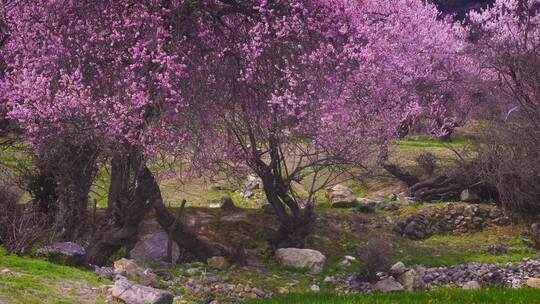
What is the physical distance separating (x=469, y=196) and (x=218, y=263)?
10.4 meters

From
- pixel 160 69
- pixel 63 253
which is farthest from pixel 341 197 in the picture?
pixel 160 69

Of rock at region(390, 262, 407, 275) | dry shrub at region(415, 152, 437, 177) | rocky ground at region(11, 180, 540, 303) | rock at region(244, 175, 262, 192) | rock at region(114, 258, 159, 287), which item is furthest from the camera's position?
rock at region(244, 175, 262, 192)

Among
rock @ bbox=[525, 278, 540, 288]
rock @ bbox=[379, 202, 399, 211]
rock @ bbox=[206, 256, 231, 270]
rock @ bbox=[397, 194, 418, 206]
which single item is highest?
rock @ bbox=[397, 194, 418, 206]

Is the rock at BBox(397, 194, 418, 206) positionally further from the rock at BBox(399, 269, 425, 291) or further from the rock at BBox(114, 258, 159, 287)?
the rock at BBox(114, 258, 159, 287)

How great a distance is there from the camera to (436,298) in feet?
28.5

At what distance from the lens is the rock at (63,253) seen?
38.5 ft

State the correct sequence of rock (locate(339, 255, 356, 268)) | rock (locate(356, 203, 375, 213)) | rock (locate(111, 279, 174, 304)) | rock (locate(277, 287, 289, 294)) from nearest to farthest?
1. rock (locate(111, 279, 174, 304))
2. rock (locate(277, 287, 289, 294))
3. rock (locate(339, 255, 356, 268))
4. rock (locate(356, 203, 375, 213))

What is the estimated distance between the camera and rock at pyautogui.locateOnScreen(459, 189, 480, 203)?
21.4 m

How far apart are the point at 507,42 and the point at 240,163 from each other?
13.0m

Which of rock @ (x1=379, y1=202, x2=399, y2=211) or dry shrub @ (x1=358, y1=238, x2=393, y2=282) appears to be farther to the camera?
rock @ (x1=379, y1=202, x2=399, y2=211)

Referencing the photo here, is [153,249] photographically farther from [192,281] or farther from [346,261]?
[346,261]

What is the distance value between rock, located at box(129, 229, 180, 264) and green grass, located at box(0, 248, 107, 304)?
5.61 metres

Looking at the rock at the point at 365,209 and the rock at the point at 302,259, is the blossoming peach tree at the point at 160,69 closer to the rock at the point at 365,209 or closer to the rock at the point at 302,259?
the rock at the point at 302,259

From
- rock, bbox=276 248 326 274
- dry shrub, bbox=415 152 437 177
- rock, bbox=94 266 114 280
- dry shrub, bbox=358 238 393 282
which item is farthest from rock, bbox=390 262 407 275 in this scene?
dry shrub, bbox=415 152 437 177
